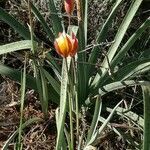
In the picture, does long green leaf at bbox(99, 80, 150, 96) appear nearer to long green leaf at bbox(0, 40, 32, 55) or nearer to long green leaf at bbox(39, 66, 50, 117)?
long green leaf at bbox(39, 66, 50, 117)

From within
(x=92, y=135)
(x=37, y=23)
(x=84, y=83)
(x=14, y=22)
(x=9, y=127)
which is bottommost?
(x=92, y=135)

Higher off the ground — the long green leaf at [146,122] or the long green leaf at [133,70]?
the long green leaf at [133,70]

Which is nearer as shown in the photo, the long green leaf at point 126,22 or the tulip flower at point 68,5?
the tulip flower at point 68,5

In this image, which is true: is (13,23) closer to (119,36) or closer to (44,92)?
(44,92)

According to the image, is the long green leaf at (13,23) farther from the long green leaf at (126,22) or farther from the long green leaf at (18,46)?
the long green leaf at (126,22)

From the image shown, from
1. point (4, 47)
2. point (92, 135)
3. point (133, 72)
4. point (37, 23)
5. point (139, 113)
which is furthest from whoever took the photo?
point (37, 23)

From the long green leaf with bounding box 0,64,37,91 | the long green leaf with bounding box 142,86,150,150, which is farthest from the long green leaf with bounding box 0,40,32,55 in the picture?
the long green leaf with bounding box 142,86,150,150

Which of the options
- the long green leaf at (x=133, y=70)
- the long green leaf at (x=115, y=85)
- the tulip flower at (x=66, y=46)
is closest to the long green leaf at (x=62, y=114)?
the tulip flower at (x=66, y=46)

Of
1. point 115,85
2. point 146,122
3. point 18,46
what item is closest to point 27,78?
point 18,46

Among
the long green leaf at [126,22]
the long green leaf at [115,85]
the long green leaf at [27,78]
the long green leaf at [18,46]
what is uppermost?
the long green leaf at [126,22]

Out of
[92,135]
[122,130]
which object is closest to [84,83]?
[122,130]

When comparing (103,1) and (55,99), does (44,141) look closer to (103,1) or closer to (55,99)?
(55,99)
